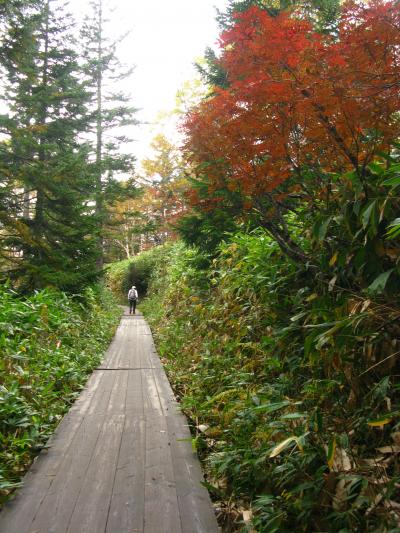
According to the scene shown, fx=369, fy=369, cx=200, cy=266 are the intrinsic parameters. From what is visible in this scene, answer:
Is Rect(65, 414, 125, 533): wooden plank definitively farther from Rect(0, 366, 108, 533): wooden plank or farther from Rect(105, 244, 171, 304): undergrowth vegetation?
Rect(105, 244, 171, 304): undergrowth vegetation

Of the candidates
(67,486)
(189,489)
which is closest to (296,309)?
(189,489)

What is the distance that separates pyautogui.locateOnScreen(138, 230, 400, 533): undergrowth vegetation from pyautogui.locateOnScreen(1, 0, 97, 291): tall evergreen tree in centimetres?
594

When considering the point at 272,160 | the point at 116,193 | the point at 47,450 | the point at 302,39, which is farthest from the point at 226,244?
the point at 116,193

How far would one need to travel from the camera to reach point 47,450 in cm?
344

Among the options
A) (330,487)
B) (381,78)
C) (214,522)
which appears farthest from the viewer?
(381,78)

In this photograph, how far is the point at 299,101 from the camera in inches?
124

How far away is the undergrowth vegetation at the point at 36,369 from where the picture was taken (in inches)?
134

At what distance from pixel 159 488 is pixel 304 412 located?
1243 millimetres

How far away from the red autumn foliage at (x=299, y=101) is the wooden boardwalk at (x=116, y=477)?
267 centimetres

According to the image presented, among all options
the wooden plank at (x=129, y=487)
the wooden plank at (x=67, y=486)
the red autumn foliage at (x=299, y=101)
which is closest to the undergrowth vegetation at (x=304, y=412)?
the wooden plank at (x=129, y=487)

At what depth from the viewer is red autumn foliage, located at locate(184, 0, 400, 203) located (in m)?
2.90

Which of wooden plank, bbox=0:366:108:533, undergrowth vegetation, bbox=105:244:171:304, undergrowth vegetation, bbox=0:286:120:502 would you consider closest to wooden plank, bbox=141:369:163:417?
wooden plank, bbox=0:366:108:533

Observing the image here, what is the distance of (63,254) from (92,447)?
747 cm

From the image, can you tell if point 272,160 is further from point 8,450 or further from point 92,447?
point 8,450
